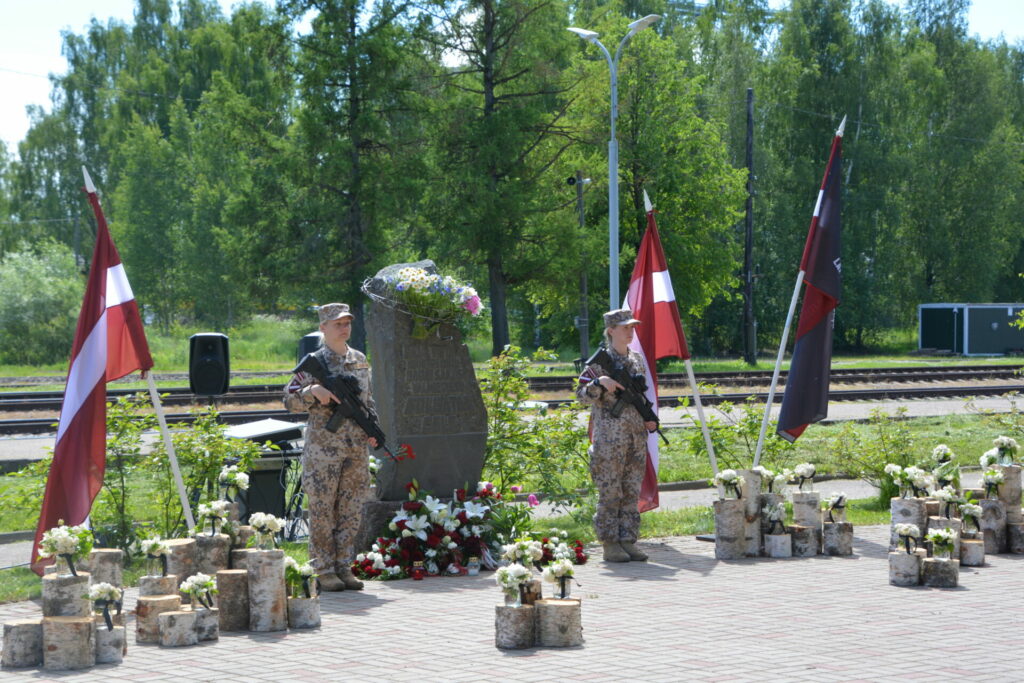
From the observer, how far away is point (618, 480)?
10312mm

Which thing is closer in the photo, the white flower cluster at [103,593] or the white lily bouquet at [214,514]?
the white flower cluster at [103,593]

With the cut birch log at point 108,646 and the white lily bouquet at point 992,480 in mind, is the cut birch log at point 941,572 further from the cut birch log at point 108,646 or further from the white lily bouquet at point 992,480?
the cut birch log at point 108,646

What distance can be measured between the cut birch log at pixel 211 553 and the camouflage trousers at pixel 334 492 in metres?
0.74

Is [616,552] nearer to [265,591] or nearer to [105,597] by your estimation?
[265,591]

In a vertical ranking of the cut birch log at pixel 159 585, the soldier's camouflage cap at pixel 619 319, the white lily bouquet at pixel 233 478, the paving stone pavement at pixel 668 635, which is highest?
the soldier's camouflage cap at pixel 619 319

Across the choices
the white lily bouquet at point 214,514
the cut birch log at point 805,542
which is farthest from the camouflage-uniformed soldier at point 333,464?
the cut birch log at point 805,542

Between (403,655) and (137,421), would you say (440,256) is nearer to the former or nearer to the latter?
(137,421)

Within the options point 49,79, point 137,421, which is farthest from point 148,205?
point 137,421

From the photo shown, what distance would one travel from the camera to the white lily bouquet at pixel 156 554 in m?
7.90

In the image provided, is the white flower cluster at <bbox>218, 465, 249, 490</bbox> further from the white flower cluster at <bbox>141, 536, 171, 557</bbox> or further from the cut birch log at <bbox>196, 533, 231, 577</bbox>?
the white flower cluster at <bbox>141, 536, 171, 557</bbox>

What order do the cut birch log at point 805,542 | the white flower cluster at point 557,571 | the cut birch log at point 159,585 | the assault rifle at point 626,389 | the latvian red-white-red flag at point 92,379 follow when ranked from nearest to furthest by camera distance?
the white flower cluster at point 557,571
the cut birch log at point 159,585
the latvian red-white-red flag at point 92,379
the assault rifle at point 626,389
the cut birch log at point 805,542

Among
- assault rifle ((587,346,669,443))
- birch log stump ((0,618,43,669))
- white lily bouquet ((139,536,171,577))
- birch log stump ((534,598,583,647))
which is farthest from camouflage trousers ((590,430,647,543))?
birch log stump ((0,618,43,669))

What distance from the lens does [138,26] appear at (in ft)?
218

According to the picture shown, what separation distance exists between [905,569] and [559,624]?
310 cm
